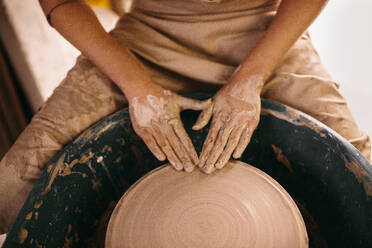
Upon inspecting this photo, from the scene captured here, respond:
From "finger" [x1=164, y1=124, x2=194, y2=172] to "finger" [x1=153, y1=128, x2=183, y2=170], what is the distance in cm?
1

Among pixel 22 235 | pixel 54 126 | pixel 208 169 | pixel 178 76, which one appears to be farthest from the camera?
pixel 178 76

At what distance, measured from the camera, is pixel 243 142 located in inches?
31.3

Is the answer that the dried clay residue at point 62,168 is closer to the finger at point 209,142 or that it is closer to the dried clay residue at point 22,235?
the dried clay residue at point 22,235

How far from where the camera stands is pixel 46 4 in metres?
0.90

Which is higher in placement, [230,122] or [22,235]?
[230,122]

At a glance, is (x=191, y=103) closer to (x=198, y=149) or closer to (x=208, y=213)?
(x=198, y=149)

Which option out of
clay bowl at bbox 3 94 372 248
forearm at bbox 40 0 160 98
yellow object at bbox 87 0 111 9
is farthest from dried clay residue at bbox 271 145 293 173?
yellow object at bbox 87 0 111 9

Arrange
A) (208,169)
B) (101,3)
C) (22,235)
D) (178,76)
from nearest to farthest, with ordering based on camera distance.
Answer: (22,235)
(208,169)
(178,76)
(101,3)

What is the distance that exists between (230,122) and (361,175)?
0.38 meters

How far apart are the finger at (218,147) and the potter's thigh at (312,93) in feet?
0.91

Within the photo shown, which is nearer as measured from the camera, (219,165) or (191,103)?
(219,165)

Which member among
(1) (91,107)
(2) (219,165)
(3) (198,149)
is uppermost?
(1) (91,107)

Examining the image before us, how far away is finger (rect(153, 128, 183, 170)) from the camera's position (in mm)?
795

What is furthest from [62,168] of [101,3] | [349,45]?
[349,45]
